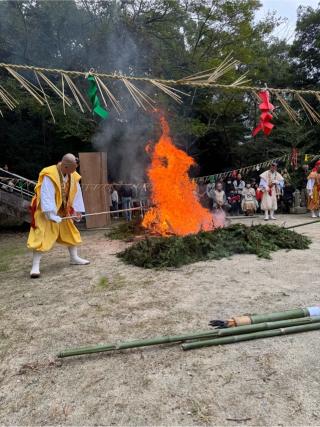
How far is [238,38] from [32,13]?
8.54 metres

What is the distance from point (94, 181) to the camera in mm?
11742

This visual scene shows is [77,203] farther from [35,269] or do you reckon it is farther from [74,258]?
[35,269]

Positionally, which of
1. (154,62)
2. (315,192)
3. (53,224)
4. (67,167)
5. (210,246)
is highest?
(154,62)

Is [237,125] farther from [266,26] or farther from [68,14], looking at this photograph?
[68,14]

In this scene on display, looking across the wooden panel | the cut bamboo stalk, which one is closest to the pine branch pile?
the cut bamboo stalk

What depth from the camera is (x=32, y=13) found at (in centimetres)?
1202

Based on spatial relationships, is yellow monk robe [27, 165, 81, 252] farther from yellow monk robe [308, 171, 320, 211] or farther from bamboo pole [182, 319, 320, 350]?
yellow monk robe [308, 171, 320, 211]

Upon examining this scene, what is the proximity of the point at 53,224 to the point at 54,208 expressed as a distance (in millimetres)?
426

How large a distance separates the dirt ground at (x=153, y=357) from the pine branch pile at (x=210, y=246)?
0.69m

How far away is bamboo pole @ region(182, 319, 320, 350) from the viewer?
3215mm

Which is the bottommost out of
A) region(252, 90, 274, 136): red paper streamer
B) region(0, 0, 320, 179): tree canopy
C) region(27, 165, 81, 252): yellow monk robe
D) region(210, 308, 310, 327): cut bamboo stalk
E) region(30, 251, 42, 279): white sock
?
region(210, 308, 310, 327): cut bamboo stalk

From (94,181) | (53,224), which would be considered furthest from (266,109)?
(94,181)

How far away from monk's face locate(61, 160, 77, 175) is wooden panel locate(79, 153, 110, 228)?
5432mm

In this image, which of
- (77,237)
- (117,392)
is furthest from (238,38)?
(117,392)
